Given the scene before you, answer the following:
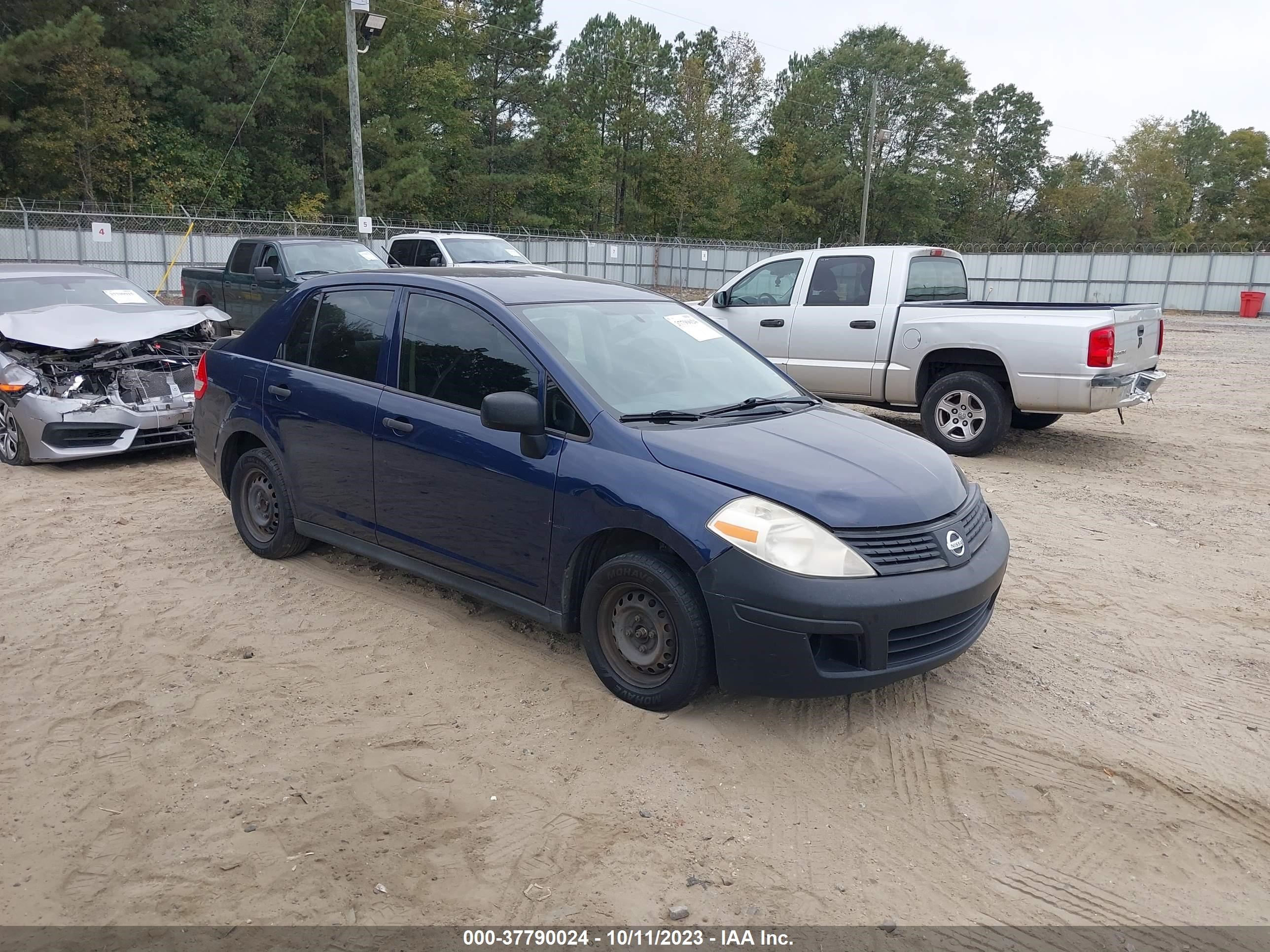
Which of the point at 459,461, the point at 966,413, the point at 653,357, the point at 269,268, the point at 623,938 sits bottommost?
the point at 623,938

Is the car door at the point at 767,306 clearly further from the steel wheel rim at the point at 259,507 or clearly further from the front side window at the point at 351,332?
the steel wheel rim at the point at 259,507

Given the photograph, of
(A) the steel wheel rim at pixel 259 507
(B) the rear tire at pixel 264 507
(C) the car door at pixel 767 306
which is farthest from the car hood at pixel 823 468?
(C) the car door at pixel 767 306

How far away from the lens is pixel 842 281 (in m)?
9.80

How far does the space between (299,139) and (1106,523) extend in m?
46.9

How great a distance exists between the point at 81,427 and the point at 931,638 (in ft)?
23.5

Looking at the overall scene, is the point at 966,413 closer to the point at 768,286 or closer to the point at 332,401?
the point at 768,286

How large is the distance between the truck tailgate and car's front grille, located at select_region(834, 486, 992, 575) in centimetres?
530

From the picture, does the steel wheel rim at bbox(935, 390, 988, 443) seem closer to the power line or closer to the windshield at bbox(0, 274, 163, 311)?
the windshield at bbox(0, 274, 163, 311)

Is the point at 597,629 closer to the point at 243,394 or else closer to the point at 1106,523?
the point at 243,394

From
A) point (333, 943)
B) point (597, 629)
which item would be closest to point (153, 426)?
point (597, 629)

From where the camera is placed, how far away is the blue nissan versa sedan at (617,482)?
3557 millimetres

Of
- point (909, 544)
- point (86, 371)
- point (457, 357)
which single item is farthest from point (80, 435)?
point (909, 544)

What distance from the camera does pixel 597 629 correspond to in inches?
158

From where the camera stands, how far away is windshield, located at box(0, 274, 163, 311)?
861cm
